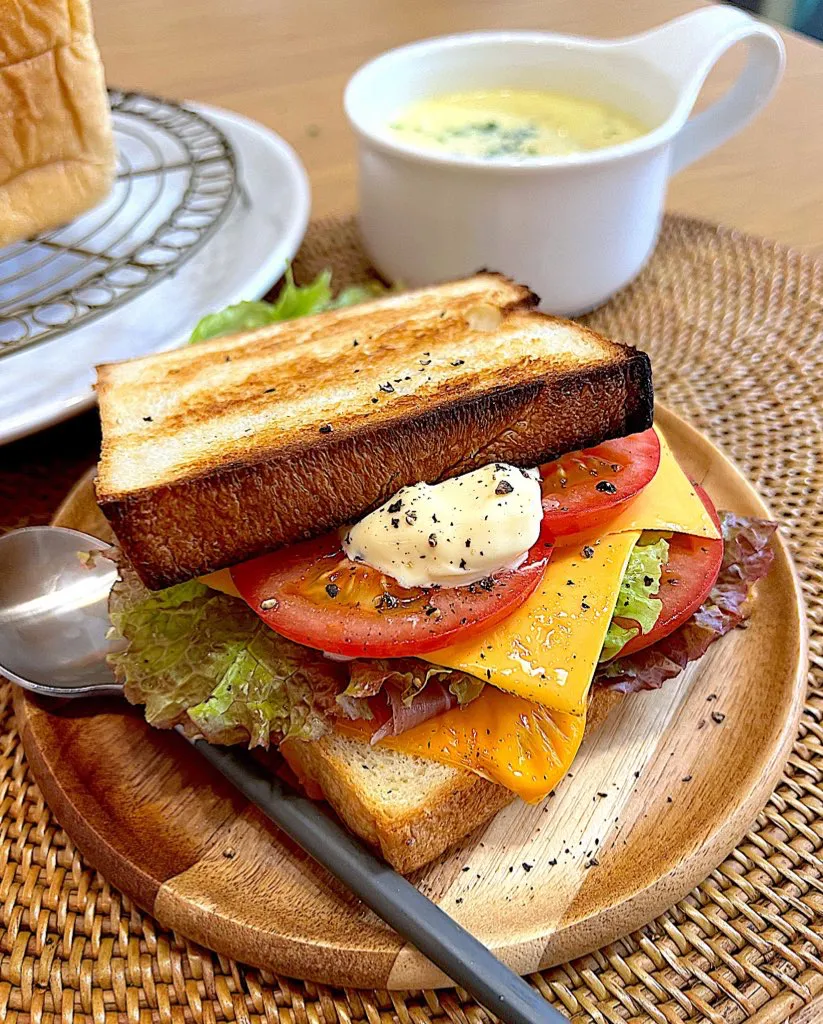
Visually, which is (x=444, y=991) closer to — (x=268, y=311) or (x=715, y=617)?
(x=715, y=617)

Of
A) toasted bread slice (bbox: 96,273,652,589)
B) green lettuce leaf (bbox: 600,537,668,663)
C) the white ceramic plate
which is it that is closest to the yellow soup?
the white ceramic plate

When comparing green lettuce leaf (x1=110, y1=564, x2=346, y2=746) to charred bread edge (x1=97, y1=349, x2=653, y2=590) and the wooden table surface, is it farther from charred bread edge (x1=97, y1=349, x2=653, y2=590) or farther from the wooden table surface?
the wooden table surface

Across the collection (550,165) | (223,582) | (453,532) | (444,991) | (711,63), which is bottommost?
(444,991)

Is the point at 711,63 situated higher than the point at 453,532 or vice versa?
the point at 711,63

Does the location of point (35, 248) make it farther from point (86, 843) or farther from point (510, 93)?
point (86, 843)

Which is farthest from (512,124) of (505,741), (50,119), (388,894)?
(388,894)

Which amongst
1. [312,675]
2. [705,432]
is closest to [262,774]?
[312,675]
